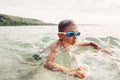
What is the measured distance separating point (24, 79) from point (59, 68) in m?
0.67

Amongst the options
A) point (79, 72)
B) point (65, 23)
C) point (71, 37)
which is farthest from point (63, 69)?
point (65, 23)

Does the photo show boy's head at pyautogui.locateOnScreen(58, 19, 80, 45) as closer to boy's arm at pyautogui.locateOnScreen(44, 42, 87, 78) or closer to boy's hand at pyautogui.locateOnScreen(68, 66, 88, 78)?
boy's arm at pyautogui.locateOnScreen(44, 42, 87, 78)

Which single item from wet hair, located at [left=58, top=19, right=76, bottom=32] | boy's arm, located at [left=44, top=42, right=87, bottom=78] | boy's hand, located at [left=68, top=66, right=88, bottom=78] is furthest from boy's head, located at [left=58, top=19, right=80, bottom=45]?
boy's hand, located at [left=68, top=66, right=88, bottom=78]

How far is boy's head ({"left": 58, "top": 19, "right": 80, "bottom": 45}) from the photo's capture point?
588 cm

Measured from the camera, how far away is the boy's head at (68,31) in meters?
5.88

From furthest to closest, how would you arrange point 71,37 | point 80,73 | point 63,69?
point 71,37
point 63,69
point 80,73

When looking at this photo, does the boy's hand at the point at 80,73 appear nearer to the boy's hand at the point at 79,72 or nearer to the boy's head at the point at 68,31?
the boy's hand at the point at 79,72

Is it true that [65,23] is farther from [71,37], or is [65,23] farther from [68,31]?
[71,37]

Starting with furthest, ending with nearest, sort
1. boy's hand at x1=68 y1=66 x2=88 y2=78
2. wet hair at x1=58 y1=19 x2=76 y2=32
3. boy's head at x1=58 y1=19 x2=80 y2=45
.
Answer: wet hair at x1=58 y1=19 x2=76 y2=32 → boy's head at x1=58 y1=19 x2=80 y2=45 → boy's hand at x1=68 y1=66 x2=88 y2=78

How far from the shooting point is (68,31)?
599 centimetres

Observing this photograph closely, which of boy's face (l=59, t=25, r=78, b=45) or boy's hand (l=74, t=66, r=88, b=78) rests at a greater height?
boy's face (l=59, t=25, r=78, b=45)

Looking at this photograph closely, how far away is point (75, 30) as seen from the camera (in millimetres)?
5988

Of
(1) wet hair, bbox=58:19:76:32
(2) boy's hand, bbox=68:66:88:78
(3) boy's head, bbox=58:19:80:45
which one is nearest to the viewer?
(2) boy's hand, bbox=68:66:88:78

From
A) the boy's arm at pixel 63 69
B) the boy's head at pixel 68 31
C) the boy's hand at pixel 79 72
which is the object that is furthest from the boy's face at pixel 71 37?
the boy's hand at pixel 79 72
